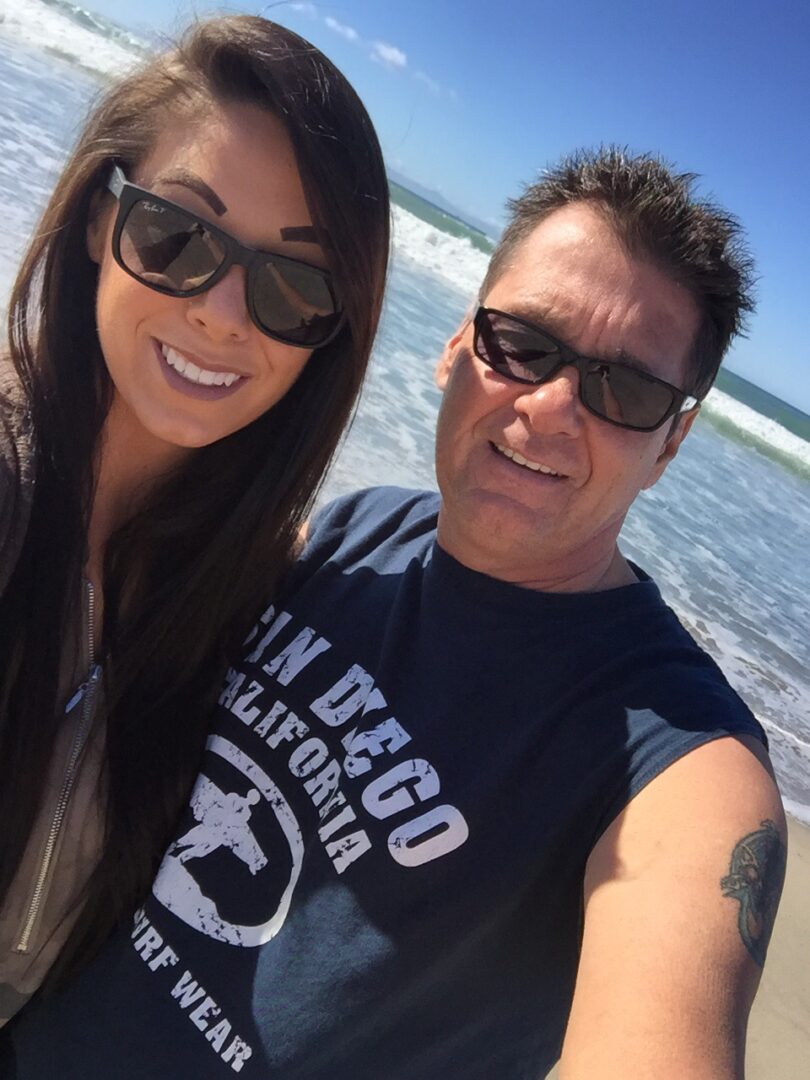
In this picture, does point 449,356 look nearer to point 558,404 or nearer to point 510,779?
point 558,404

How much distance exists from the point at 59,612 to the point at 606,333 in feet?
4.06

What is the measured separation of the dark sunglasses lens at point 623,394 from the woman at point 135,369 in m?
0.51

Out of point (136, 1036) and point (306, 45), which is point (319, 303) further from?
point (136, 1036)

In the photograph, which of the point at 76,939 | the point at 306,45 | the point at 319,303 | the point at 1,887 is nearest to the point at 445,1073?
the point at 76,939

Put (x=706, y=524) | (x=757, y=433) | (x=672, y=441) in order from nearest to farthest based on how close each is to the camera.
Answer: (x=672, y=441) < (x=706, y=524) < (x=757, y=433)

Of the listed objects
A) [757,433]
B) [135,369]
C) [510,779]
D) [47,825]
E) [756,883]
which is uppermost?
[757,433]

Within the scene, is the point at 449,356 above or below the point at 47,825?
above

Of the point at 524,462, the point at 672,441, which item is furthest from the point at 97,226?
the point at 672,441

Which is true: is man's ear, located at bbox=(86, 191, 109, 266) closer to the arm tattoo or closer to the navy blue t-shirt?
the navy blue t-shirt

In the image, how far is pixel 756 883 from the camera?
3.57ft

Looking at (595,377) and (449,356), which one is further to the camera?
(449,356)

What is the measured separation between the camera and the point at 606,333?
5.13ft

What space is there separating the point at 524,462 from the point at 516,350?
240mm

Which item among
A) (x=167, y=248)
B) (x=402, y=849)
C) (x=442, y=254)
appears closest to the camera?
(x=402, y=849)
